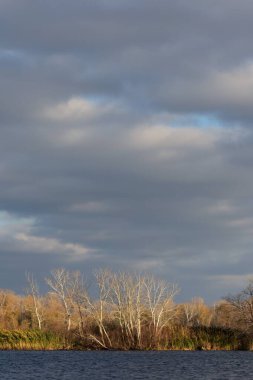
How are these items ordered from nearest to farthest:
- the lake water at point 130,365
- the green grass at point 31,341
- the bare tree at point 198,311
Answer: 1. the lake water at point 130,365
2. the green grass at point 31,341
3. the bare tree at point 198,311

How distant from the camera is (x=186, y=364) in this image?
58.4 meters

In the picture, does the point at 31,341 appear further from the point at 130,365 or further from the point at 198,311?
the point at 198,311

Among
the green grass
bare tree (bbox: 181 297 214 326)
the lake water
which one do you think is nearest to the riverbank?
the green grass

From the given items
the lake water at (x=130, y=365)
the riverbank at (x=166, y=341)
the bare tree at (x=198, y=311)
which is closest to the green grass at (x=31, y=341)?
the riverbank at (x=166, y=341)

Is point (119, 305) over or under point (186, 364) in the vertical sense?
over

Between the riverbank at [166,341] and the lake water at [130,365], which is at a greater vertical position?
the riverbank at [166,341]

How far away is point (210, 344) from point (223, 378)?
3041cm

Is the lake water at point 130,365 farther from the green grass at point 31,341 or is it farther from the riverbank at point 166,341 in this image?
the green grass at point 31,341

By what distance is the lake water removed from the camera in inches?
1900

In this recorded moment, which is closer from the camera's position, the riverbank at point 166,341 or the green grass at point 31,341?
the riverbank at point 166,341

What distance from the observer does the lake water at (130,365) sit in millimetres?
48269

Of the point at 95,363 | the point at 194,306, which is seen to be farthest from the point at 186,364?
the point at 194,306

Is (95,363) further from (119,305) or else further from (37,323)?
(37,323)

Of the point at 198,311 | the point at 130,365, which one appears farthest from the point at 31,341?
the point at 198,311
